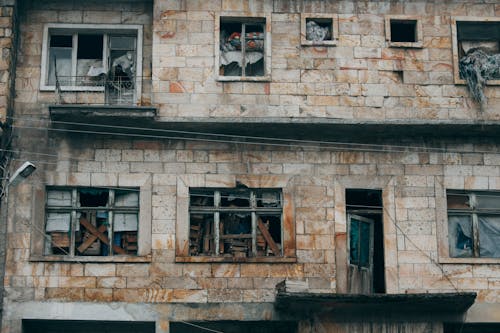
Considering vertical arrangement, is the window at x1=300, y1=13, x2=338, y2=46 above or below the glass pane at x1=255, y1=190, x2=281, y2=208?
above

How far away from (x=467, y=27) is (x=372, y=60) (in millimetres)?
2384

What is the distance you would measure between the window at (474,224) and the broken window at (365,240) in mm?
1548

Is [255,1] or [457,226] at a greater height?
[255,1]

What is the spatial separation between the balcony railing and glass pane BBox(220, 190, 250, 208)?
8.51 ft

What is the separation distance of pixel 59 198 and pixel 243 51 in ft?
16.7

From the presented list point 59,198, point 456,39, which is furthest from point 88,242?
point 456,39

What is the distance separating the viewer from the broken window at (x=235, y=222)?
72.8ft

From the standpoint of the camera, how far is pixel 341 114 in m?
22.4

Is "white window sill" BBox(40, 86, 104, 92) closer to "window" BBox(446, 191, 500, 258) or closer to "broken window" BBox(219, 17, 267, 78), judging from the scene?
"broken window" BBox(219, 17, 267, 78)

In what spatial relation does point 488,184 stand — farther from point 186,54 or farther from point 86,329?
point 86,329

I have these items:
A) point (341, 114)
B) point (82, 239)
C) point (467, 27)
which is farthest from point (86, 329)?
point (467, 27)

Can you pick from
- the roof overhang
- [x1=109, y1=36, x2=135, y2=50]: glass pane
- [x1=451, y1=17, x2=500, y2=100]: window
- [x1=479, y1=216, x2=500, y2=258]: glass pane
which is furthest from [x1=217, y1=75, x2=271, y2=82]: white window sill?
[x1=479, y1=216, x2=500, y2=258]: glass pane

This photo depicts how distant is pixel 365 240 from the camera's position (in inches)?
894

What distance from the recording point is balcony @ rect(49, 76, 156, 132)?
21.9m
